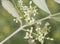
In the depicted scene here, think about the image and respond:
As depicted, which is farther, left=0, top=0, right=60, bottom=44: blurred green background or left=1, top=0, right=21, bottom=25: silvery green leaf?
left=0, top=0, right=60, bottom=44: blurred green background

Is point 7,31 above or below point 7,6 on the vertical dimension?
above

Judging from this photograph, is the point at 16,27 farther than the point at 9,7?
Yes

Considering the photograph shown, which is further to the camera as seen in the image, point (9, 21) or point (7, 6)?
point (9, 21)

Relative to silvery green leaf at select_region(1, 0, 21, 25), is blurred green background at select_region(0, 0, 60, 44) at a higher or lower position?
higher

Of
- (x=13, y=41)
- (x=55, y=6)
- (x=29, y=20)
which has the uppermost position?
(x=55, y=6)

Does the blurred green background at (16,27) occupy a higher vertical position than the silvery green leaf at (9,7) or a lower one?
higher

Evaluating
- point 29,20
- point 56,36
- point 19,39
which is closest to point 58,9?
point 56,36

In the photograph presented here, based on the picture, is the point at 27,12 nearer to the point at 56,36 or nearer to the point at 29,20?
the point at 29,20

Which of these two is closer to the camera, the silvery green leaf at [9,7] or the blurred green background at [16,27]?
the silvery green leaf at [9,7]

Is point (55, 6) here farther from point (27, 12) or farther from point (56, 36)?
point (27, 12)

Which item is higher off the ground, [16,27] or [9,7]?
[16,27]
